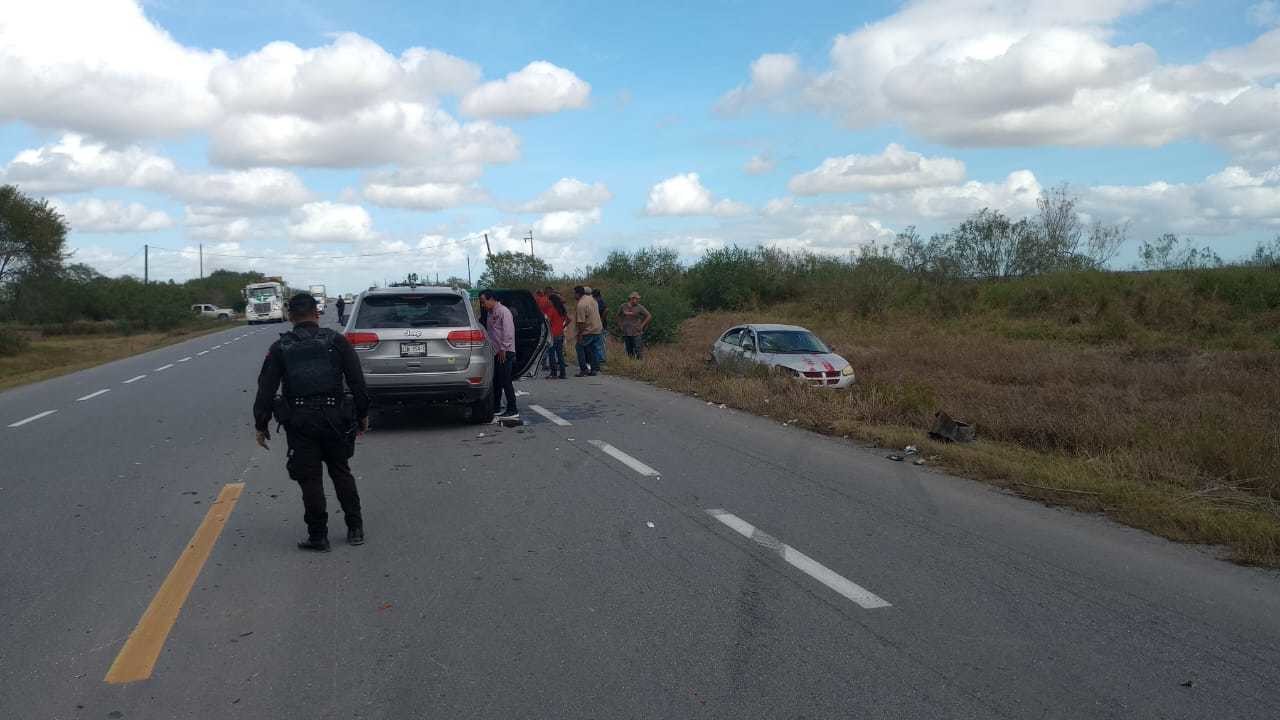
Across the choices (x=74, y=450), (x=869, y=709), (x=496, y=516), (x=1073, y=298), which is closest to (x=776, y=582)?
(x=869, y=709)

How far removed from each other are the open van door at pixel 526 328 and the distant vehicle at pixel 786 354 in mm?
3772

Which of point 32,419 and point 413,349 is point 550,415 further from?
point 32,419

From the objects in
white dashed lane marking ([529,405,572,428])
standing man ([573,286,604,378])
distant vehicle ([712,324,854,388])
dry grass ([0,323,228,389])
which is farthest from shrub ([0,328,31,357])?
white dashed lane marking ([529,405,572,428])

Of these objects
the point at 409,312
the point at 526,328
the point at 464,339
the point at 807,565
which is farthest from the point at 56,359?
the point at 807,565

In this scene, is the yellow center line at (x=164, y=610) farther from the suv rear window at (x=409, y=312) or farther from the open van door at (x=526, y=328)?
the open van door at (x=526, y=328)

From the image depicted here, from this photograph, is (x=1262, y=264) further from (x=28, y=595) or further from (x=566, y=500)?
(x=28, y=595)

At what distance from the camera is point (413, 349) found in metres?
12.3

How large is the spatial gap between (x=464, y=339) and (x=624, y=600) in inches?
291

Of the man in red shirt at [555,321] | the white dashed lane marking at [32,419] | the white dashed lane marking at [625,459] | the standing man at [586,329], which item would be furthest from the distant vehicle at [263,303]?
the white dashed lane marking at [625,459]

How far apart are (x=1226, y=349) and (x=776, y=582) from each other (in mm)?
21442

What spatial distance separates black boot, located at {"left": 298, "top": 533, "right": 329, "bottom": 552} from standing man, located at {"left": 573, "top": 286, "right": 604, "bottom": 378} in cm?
1193

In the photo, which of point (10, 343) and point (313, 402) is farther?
point (10, 343)

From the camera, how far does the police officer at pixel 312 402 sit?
6.64m

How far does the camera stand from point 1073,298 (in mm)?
31594
